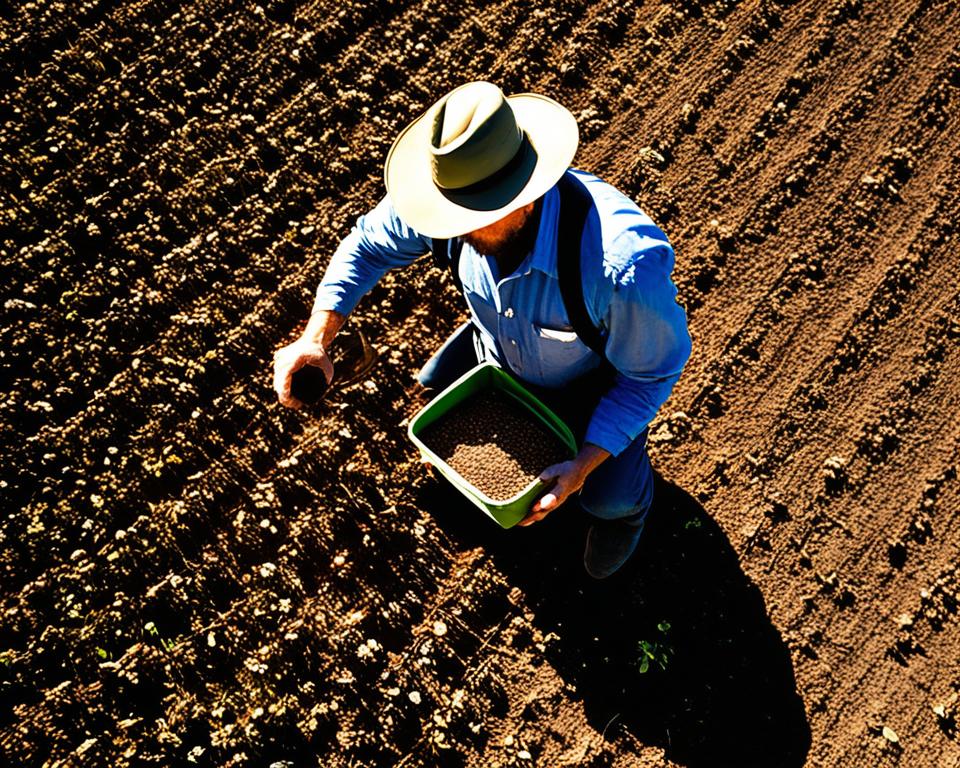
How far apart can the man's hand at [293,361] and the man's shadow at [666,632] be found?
964 mm

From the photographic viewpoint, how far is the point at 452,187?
7.00 ft

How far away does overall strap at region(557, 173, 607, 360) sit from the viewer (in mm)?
2201

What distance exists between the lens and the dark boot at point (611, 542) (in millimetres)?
3008

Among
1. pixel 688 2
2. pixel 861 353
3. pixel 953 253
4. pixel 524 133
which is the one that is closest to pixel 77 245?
pixel 524 133

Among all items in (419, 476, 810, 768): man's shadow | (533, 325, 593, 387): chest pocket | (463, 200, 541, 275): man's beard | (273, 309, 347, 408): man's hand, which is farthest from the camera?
(419, 476, 810, 768): man's shadow

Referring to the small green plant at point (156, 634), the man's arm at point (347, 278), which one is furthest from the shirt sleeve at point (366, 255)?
the small green plant at point (156, 634)

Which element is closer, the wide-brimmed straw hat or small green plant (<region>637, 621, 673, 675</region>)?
the wide-brimmed straw hat

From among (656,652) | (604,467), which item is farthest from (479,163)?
(656,652)

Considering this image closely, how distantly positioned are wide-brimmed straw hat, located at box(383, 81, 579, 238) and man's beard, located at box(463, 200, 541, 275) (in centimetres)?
13

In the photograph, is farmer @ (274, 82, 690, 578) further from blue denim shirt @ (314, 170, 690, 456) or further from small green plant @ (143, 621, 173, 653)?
small green plant @ (143, 621, 173, 653)

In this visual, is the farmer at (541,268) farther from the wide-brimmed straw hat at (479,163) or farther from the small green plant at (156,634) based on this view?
the small green plant at (156,634)

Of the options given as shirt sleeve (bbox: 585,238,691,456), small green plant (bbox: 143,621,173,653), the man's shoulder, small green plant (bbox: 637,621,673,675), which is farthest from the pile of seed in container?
small green plant (bbox: 143,621,173,653)

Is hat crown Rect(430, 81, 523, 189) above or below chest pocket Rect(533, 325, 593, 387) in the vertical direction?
above

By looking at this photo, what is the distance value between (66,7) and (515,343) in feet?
11.2
